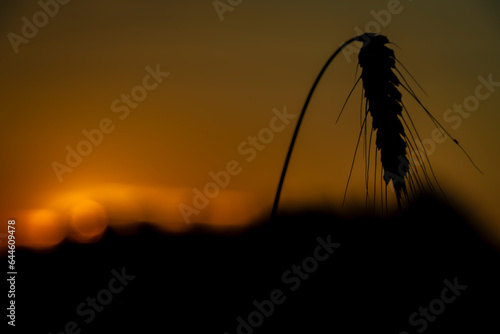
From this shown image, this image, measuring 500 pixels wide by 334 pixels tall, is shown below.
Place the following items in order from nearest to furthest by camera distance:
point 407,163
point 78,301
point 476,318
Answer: point 407,163 < point 78,301 < point 476,318

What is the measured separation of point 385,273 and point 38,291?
12.2 ft

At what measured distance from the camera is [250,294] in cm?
368

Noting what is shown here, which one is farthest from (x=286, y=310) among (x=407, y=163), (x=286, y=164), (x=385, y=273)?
(x=385, y=273)

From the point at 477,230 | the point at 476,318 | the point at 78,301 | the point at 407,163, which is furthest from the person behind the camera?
the point at 477,230

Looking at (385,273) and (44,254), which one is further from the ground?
(44,254)

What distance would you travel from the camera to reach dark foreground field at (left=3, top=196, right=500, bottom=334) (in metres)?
3.44

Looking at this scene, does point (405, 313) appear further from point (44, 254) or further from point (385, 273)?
point (44, 254)

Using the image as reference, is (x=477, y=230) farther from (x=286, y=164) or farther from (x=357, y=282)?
(x=286, y=164)

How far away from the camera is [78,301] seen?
12.8ft

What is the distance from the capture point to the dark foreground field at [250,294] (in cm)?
344

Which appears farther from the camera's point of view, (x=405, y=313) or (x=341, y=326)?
(x=405, y=313)

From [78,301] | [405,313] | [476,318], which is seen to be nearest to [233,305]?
[78,301]

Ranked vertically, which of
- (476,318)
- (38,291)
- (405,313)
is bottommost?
(476,318)

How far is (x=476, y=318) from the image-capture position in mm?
5117
